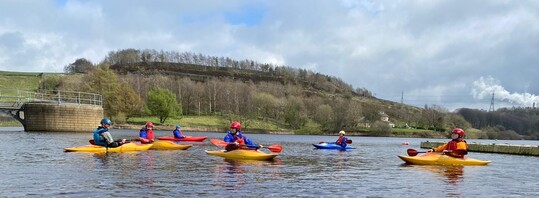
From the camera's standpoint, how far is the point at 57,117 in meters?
68.1

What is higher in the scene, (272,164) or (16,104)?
(16,104)

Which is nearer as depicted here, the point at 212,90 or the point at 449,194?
the point at 449,194

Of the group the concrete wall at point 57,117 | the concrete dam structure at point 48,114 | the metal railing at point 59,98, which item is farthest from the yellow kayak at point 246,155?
the concrete wall at point 57,117

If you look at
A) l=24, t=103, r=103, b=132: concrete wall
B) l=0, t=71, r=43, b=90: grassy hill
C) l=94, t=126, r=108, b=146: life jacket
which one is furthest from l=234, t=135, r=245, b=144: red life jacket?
l=0, t=71, r=43, b=90: grassy hill

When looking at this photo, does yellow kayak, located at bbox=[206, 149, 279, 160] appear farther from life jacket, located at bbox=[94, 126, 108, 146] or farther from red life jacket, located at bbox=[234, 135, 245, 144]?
life jacket, located at bbox=[94, 126, 108, 146]

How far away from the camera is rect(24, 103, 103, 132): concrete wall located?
67125mm

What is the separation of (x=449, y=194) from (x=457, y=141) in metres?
13.7

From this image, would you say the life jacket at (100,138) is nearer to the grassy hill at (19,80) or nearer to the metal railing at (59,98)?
the metal railing at (59,98)

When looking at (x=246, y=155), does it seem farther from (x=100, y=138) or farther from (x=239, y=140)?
(x=100, y=138)

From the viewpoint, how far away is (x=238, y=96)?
157 meters

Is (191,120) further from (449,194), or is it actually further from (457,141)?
(449,194)

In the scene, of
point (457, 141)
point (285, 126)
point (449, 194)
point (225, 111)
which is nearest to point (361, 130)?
point (285, 126)

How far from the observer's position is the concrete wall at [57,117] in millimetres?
67125

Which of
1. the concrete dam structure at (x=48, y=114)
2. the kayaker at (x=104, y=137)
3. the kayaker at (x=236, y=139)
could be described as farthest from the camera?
the concrete dam structure at (x=48, y=114)
